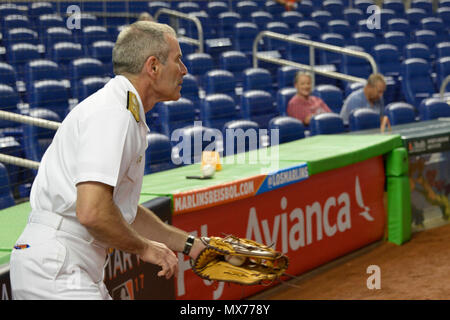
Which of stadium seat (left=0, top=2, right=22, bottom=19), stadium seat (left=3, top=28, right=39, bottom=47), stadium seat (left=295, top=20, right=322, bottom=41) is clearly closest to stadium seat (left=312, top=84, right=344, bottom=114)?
stadium seat (left=295, top=20, right=322, bottom=41)

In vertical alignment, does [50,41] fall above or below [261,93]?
above

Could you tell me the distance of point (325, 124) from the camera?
25.0ft

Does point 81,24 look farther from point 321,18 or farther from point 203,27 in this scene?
point 321,18

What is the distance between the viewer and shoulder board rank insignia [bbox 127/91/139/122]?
2246mm

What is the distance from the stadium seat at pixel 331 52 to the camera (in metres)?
11.2

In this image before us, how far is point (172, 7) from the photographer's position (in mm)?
12133

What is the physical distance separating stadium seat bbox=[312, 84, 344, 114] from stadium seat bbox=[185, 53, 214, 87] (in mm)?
1387

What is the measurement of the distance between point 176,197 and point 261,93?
13.3 feet

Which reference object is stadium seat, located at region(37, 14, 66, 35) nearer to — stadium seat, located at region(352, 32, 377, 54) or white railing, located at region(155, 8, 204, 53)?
white railing, located at region(155, 8, 204, 53)

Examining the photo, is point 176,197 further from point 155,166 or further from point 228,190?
point 155,166

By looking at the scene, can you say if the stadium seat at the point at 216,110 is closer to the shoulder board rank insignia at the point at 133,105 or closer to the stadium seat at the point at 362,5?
the shoulder board rank insignia at the point at 133,105

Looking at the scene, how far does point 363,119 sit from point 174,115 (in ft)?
7.00

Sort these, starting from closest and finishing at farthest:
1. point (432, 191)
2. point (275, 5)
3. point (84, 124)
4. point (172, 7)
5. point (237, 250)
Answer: point (84, 124) < point (237, 250) < point (432, 191) < point (172, 7) < point (275, 5)

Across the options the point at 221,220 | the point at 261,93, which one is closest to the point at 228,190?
the point at 221,220
